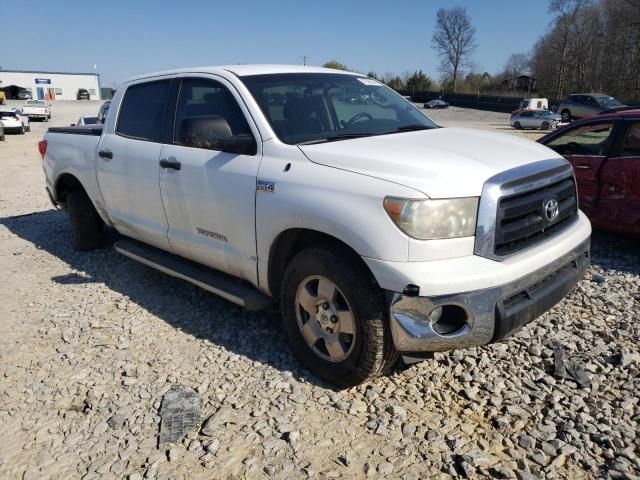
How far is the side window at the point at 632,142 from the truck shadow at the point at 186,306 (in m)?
4.07

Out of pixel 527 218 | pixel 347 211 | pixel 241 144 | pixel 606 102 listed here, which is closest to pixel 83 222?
pixel 241 144

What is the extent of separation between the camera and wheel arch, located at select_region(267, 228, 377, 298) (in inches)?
114

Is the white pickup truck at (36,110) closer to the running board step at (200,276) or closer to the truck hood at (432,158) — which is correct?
the running board step at (200,276)

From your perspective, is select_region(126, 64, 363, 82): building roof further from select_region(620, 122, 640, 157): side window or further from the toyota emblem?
select_region(620, 122, 640, 157): side window

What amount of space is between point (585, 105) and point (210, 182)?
109 ft

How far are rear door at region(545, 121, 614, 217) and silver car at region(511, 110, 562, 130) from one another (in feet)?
91.6

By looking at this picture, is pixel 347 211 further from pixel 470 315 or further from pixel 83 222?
pixel 83 222

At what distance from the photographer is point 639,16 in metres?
50.5

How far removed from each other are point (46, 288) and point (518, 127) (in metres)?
32.5

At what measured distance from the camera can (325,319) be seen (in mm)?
3039

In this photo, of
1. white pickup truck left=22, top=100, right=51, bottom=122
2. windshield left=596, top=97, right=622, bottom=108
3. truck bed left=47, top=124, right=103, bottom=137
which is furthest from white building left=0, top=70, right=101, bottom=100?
truck bed left=47, top=124, right=103, bottom=137

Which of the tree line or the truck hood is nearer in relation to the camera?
the truck hood

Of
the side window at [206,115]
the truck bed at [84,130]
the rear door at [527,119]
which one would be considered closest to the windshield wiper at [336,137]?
the side window at [206,115]

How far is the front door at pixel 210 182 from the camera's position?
330 cm
